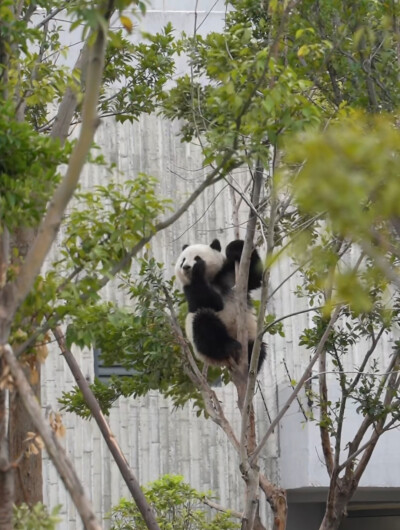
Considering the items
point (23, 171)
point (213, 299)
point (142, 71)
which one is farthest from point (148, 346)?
point (23, 171)

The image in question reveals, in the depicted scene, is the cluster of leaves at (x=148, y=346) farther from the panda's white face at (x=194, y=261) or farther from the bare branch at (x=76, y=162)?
the bare branch at (x=76, y=162)

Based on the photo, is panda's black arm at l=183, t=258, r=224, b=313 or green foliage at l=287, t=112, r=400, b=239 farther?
panda's black arm at l=183, t=258, r=224, b=313

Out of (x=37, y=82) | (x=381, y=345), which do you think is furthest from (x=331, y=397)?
(x=37, y=82)

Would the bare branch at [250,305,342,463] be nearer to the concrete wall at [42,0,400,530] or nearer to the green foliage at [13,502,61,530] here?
the green foliage at [13,502,61,530]

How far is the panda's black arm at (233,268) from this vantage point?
757 centimetres

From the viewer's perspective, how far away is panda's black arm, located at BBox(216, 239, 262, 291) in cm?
757

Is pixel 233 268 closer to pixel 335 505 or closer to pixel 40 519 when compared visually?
pixel 335 505

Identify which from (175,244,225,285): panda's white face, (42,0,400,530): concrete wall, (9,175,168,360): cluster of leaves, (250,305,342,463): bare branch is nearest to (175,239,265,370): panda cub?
(175,244,225,285): panda's white face

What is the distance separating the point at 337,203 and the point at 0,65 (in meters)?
3.05

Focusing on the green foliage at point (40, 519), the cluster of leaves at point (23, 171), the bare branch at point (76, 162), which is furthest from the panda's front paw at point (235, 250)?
the bare branch at point (76, 162)

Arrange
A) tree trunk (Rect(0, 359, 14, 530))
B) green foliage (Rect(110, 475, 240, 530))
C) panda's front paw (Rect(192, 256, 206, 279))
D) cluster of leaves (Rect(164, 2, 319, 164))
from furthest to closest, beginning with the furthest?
green foliage (Rect(110, 475, 240, 530))
panda's front paw (Rect(192, 256, 206, 279))
cluster of leaves (Rect(164, 2, 319, 164))
tree trunk (Rect(0, 359, 14, 530))

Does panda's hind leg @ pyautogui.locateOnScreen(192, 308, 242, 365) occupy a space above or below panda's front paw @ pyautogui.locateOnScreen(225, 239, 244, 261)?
below

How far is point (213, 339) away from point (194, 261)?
0.81 metres

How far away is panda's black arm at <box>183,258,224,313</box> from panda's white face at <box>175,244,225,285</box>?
86 millimetres
